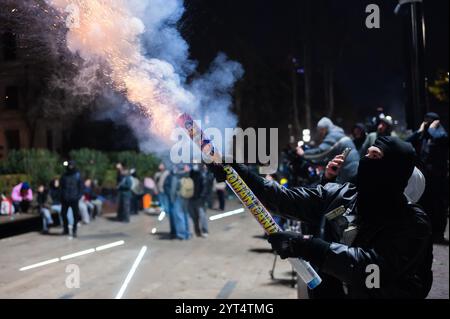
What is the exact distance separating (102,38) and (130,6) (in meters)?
0.29

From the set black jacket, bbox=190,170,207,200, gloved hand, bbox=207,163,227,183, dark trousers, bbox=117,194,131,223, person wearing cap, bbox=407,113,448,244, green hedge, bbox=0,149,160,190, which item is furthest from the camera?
dark trousers, bbox=117,194,131,223

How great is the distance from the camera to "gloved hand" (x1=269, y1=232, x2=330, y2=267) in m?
2.14

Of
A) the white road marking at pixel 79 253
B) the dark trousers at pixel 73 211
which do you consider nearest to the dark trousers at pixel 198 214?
the white road marking at pixel 79 253

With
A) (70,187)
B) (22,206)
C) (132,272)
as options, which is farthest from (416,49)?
(22,206)

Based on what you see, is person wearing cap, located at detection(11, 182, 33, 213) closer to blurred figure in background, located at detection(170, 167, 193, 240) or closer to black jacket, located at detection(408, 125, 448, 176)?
blurred figure in background, located at detection(170, 167, 193, 240)

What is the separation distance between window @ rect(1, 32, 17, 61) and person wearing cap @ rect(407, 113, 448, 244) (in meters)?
3.96

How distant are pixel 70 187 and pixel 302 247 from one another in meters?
10.9

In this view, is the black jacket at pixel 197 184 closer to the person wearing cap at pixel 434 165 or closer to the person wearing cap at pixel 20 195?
the person wearing cap at pixel 20 195

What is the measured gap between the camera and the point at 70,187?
1212cm

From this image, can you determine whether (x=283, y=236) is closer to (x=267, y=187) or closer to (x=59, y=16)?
(x=267, y=187)

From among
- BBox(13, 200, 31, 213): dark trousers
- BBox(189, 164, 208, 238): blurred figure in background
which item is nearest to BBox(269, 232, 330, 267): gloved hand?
BBox(189, 164, 208, 238): blurred figure in background

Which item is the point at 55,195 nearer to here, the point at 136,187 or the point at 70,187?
the point at 70,187

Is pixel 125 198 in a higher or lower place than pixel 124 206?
higher

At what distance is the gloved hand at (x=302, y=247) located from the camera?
7.01ft
